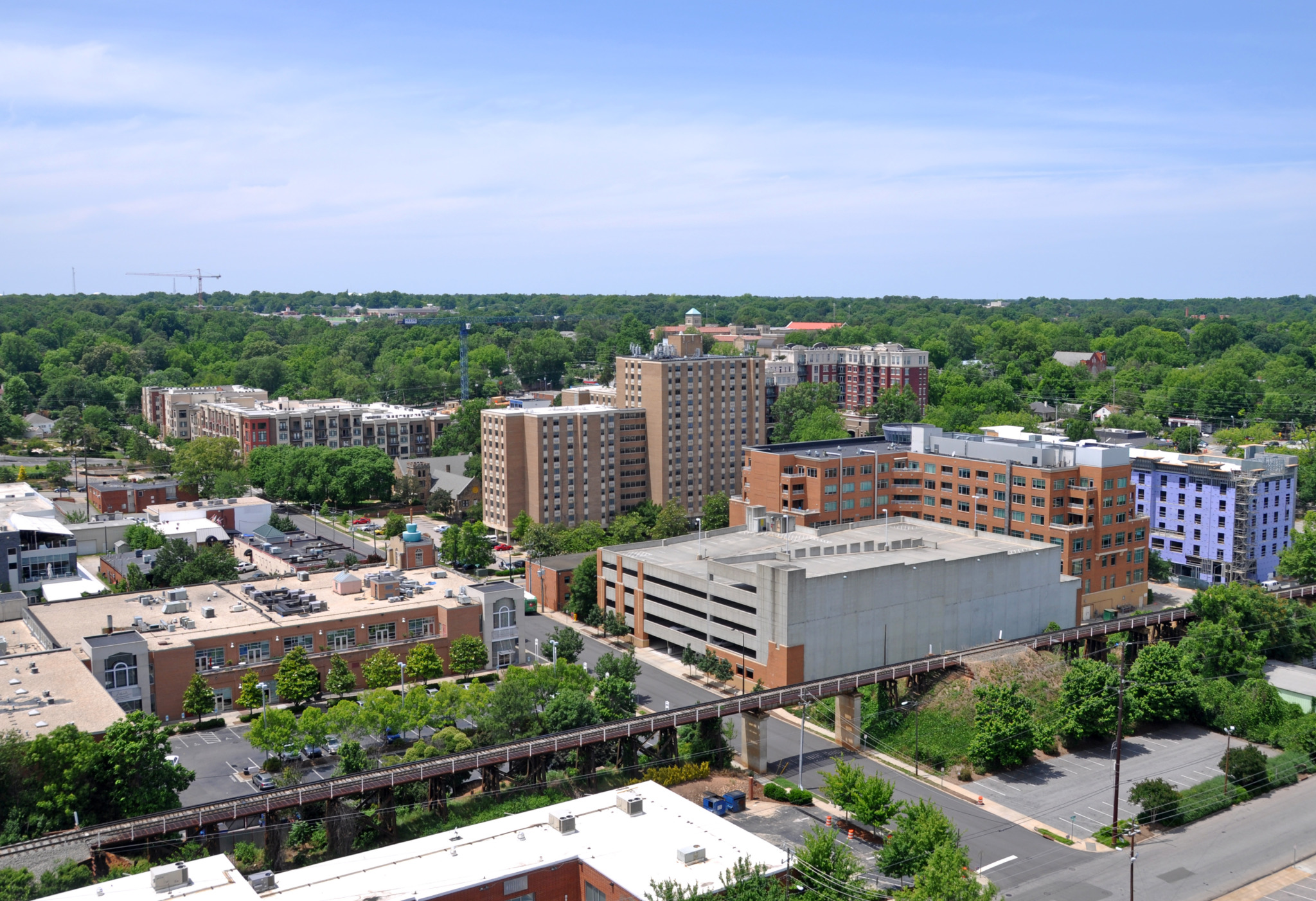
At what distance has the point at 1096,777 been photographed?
51562mm

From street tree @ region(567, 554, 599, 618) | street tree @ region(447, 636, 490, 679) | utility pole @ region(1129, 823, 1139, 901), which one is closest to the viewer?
utility pole @ region(1129, 823, 1139, 901)

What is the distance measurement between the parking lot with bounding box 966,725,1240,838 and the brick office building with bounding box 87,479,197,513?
265ft

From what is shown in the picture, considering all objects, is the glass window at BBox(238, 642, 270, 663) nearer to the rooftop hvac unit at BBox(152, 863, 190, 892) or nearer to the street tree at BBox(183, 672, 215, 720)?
the street tree at BBox(183, 672, 215, 720)

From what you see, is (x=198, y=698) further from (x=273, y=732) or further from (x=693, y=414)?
(x=693, y=414)

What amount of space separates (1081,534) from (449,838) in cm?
5226

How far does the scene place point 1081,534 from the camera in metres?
74.6

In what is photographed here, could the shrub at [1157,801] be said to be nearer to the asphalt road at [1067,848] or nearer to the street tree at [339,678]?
the asphalt road at [1067,848]

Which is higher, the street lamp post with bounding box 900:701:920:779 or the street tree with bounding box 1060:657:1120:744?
the street tree with bounding box 1060:657:1120:744

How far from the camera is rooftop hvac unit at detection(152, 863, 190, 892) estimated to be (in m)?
32.8

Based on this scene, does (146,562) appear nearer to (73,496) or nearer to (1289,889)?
(73,496)

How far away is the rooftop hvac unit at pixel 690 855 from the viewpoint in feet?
114

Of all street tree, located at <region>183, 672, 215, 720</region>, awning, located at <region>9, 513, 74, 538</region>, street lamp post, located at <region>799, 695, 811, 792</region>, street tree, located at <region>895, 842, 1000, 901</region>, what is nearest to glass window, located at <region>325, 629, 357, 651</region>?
street tree, located at <region>183, 672, 215, 720</region>

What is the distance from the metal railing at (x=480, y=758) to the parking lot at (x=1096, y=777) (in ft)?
25.9

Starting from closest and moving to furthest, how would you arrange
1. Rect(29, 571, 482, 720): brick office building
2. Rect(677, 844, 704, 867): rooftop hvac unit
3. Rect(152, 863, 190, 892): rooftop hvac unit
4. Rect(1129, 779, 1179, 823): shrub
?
Rect(152, 863, 190, 892): rooftop hvac unit → Rect(677, 844, 704, 867): rooftop hvac unit → Rect(1129, 779, 1179, 823): shrub → Rect(29, 571, 482, 720): brick office building
